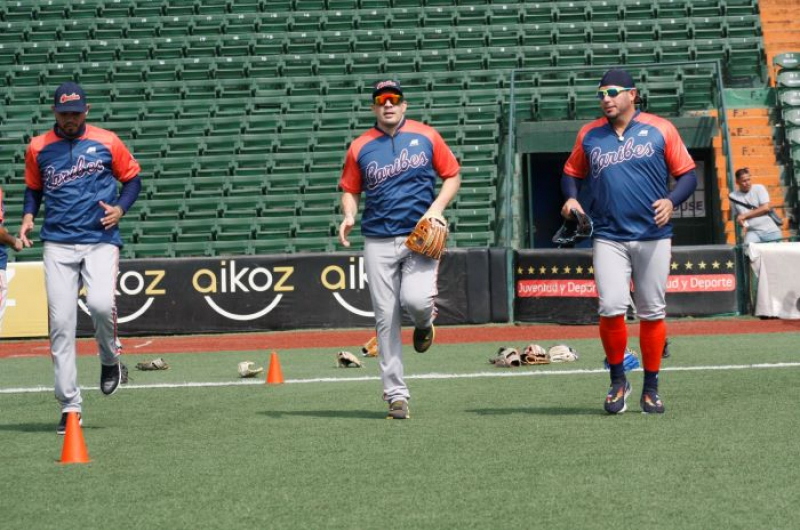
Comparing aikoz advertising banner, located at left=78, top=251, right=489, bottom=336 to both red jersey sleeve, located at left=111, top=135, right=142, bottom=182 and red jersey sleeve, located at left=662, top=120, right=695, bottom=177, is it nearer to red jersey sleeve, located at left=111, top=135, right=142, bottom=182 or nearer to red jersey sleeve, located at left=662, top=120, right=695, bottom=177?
red jersey sleeve, located at left=111, top=135, right=142, bottom=182

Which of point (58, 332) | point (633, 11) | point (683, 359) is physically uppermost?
point (633, 11)

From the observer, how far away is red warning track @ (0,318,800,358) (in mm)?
16438

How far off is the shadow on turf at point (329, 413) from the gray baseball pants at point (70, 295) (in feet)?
4.44

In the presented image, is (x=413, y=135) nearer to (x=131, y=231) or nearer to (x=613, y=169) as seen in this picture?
(x=613, y=169)

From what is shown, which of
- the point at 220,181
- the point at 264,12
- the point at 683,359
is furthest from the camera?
the point at 264,12

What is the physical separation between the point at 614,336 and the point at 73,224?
3.56m

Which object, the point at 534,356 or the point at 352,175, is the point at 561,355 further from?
the point at 352,175

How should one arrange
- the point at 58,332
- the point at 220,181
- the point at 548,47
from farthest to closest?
the point at 548,47 → the point at 220,181 → the point at 58,332

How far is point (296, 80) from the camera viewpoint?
25469 millimetres

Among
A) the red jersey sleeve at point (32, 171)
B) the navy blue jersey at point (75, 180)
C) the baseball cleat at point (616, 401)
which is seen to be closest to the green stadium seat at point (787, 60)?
the baseball cleat at point (616, 401)

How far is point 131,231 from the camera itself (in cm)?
2236

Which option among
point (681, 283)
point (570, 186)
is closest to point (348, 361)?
point (570, 186)

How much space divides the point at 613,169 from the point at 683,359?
479cm

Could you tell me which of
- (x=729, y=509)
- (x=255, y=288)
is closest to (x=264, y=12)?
(x=255, y=288)
